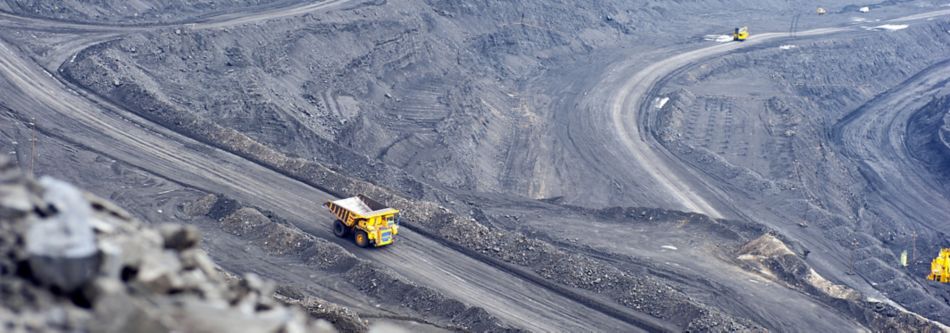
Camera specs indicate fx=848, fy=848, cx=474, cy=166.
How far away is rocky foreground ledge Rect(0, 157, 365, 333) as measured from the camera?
10.8 meters

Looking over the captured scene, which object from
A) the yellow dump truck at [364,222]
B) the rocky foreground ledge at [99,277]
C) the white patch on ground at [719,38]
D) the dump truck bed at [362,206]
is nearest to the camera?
the rocky foreground ledge at [99,277]

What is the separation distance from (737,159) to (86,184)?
38.0 meters

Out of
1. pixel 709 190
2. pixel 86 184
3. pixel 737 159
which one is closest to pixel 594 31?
pixel 737 159

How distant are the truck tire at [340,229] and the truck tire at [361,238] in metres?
0.49

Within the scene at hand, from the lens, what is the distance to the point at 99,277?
436 inches

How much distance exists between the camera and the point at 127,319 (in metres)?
10.8

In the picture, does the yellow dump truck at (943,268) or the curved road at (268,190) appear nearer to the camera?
the curved road at (268,190)

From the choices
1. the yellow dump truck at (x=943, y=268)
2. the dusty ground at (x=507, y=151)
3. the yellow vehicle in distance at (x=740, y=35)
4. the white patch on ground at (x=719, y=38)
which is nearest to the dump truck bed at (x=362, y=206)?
the dusty ground at (x=507, y=151)

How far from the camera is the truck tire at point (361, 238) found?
29422mm

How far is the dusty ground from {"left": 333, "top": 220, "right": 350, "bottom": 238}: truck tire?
1.05 feet

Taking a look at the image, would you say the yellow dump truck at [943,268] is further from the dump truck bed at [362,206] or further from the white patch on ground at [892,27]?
the white patch on ground at [892,27]

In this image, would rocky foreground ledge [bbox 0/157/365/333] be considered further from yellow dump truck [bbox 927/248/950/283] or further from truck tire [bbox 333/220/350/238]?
yellow dump truck [bbox 927/248/950/283]

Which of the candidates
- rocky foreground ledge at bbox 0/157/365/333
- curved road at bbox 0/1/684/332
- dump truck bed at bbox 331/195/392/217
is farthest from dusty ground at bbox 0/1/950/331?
rocky foreground ledge at bbox 0/157/365/333

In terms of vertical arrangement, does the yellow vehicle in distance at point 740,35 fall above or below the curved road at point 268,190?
above
